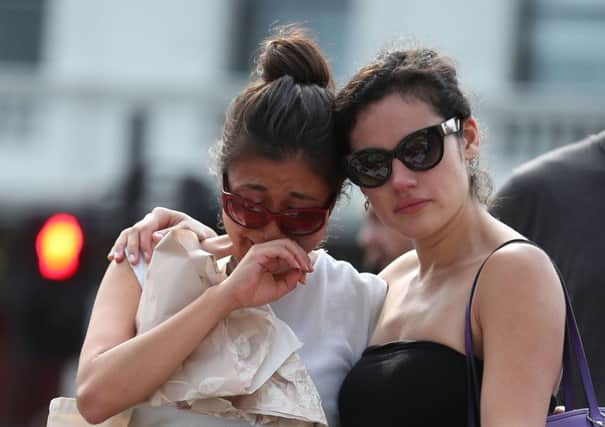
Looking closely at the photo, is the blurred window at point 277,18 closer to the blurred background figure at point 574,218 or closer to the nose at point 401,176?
the blurred background figure at point 574,218

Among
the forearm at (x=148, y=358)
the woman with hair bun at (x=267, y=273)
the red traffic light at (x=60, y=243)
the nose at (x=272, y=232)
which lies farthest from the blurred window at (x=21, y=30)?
the forearm at (x=148, y=358)

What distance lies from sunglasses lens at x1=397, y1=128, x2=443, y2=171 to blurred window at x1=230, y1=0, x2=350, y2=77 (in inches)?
371

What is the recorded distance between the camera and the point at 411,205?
3.34m

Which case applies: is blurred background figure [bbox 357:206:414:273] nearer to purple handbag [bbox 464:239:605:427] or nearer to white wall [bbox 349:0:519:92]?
purple handbag [bbox 464:239:605:427]

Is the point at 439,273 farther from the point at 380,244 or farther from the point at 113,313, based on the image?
the point at 380,244

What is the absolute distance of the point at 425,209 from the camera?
3326 mm

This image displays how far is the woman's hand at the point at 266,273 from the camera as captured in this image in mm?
3287

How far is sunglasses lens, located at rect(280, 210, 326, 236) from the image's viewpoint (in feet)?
11.1

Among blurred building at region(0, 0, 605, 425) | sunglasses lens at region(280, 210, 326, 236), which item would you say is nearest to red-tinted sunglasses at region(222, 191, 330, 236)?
sunglasses lens at region(280, 210, 326, 236)

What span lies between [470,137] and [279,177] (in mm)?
443

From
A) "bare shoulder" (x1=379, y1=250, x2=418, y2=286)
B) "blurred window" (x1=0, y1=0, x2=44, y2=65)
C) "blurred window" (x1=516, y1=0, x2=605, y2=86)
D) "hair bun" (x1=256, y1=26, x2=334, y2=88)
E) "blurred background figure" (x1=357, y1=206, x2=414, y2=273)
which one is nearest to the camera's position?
"hair bun" (x1=256, y1=26, x2=334, y2=88)

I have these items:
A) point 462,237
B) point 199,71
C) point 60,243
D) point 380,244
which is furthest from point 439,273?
point 199,71

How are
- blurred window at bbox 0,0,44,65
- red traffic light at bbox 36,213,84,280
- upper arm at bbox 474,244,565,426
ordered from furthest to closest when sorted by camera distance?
blurred window at bbox 0,0,44,65, red traffic light at bbox 36,213,84,280, upper arm at bbox 474,244,565,426

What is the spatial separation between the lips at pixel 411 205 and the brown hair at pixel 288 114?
19cm
